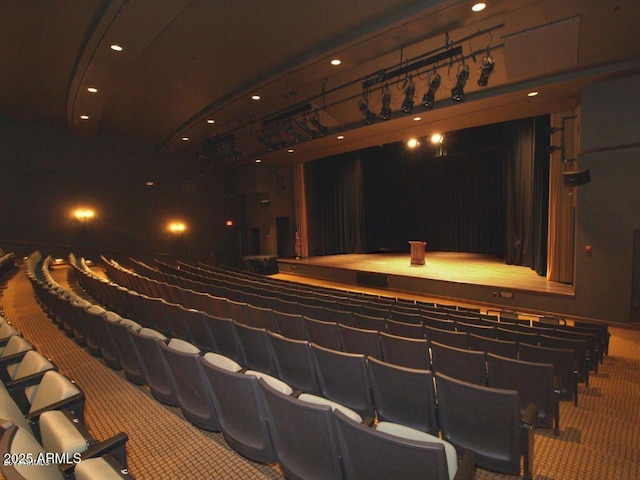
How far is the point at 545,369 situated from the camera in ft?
8.50

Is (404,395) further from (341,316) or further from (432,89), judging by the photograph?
(432,89)

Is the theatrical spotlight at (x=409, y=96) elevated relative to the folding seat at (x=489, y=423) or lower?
elevated

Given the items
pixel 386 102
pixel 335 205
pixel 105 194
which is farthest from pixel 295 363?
pixel 335 205

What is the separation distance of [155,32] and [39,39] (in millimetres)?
2276

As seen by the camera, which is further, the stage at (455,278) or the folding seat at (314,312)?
the stage at (455,278)

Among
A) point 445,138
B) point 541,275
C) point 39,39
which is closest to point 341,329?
point 39,39

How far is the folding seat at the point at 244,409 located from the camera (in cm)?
201

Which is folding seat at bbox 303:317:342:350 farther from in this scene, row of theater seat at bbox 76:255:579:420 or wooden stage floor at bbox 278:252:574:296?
wooden stage floor at bbox 278:252:574:296

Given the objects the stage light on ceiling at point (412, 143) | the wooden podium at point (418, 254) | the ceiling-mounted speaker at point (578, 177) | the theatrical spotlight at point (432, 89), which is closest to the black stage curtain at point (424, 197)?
the stage light on ceiling at point (412, 143)

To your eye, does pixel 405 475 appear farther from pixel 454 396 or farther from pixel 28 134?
pixel 28 134

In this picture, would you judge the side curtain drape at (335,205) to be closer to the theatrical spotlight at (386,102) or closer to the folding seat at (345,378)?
the theatrical spotlight at (386,102)

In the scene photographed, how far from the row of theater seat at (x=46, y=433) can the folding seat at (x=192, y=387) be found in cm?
57

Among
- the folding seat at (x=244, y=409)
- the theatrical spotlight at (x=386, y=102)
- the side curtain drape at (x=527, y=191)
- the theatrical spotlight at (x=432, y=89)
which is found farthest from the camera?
the side curtain drape at (x=527, y=191)

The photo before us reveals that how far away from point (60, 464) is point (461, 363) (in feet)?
8.92
